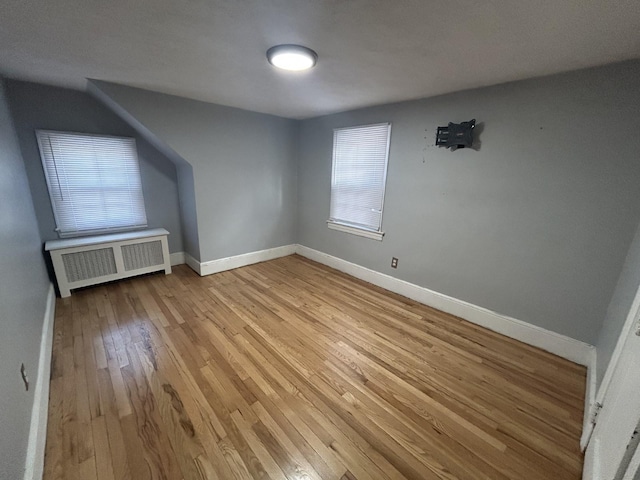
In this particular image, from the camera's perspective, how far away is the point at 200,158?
10.2 ft

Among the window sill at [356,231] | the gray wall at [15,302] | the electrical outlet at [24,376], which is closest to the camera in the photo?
the gray wall at [15,302]

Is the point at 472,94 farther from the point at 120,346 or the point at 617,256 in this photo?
the point at 120,346

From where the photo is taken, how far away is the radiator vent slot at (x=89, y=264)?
273cm

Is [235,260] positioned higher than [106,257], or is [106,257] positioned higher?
[106,257]

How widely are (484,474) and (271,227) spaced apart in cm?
355

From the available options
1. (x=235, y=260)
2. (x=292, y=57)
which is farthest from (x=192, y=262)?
(x=292, y=57)

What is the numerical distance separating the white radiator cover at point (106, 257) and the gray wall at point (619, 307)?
427 centimetres

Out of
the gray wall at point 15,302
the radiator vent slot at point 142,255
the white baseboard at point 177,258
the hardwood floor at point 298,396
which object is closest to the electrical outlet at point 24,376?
the gray wall at point 15,302

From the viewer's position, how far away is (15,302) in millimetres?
1384

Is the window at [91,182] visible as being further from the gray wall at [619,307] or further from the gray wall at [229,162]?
the gray wall at [619,307]

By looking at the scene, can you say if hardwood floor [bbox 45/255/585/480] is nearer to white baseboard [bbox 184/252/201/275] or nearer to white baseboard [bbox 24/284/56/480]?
white baseboard [bbox 24/284/56/480]

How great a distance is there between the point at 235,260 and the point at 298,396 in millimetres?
2475

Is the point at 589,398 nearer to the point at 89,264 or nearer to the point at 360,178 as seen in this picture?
the point at 360,178

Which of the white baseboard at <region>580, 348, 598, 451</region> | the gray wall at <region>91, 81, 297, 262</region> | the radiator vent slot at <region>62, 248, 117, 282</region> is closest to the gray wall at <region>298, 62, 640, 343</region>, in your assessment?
the white baseboard at <region>580, 348, 598, 451</region>
